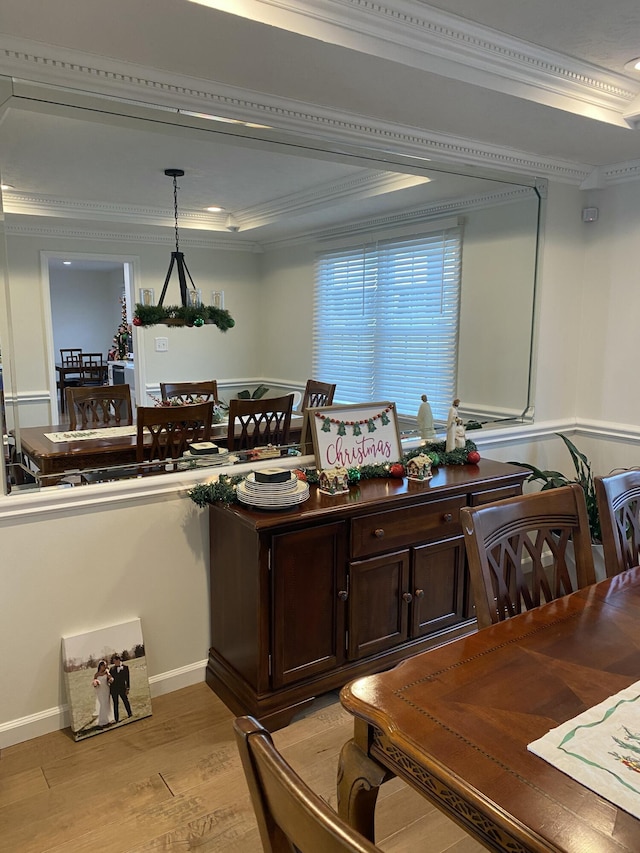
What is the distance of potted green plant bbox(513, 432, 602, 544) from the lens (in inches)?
129

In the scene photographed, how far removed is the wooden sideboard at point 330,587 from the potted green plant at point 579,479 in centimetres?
71

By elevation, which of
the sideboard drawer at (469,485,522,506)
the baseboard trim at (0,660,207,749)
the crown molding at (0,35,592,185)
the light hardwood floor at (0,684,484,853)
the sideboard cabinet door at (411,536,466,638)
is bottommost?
the light hardwood floor at (0,684,484,853)

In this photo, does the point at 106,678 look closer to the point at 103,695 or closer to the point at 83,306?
the point at 103,695

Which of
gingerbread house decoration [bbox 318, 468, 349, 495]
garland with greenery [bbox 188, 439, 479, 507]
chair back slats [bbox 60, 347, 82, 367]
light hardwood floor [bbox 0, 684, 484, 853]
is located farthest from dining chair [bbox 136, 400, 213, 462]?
light hardwood floor [bbox 0, 684, 484, 853]

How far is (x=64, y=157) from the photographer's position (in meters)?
2.20

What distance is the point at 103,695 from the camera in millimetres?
2303

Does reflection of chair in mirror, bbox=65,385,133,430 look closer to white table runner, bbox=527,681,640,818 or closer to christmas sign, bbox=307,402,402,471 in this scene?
christmas sign, bbox=307,402,402,471

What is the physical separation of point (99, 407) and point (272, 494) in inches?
29.5

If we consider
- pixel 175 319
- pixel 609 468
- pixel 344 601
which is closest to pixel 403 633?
pixel 344 601

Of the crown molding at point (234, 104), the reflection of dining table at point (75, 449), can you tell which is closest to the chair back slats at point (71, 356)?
the reflection of dining table at point (75, 449)

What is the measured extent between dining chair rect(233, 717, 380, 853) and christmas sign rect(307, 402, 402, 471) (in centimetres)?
192

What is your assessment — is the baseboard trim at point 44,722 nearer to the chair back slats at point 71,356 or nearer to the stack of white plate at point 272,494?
the stack of white plate at point 272,494

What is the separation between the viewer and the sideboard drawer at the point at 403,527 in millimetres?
2418

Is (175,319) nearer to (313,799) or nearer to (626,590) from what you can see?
(626,590)
